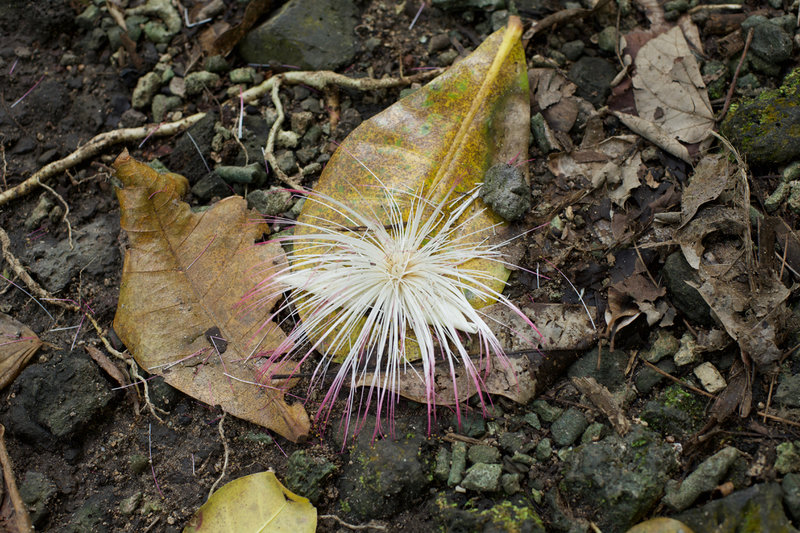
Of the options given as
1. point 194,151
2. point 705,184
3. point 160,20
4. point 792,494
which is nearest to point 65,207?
point 194,151

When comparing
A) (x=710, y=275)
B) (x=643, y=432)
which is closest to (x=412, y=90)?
(x=710, y=275)

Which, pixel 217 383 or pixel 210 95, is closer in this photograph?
pixel 217 383

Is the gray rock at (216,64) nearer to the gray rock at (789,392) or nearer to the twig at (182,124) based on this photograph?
the twig at (182,124)

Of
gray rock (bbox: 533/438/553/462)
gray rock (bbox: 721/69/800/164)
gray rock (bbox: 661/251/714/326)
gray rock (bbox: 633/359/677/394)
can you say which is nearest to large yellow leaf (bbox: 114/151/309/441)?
gray rock (bbox: 533/438/553/462)

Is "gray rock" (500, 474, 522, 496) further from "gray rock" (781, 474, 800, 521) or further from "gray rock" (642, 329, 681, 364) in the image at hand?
"gray rock" (781, 474, 800, 521)

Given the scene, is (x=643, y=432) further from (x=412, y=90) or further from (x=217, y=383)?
(x=412, y=90)

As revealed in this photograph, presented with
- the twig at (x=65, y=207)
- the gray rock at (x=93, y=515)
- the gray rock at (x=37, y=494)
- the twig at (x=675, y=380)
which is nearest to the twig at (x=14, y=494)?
the gray rock at (x=37, y=494)
